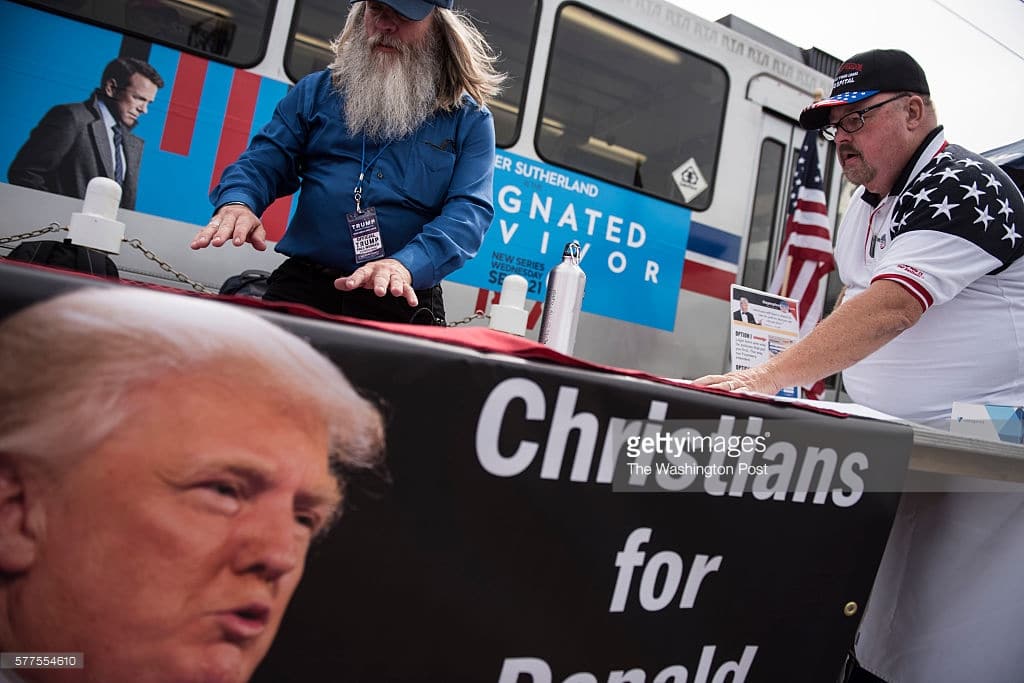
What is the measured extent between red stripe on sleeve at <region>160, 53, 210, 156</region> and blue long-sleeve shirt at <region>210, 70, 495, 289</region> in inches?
44.5

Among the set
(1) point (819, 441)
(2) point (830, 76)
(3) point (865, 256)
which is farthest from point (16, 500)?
(2) point (830, 76)

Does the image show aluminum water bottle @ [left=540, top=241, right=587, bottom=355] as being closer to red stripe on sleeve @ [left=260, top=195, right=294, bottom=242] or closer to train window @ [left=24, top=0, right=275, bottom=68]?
red stripe on sleeve @ [left=260, top=195, right=294, bottom=242]

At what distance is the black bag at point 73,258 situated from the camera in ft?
6.03

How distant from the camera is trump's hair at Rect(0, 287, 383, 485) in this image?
0.69 m

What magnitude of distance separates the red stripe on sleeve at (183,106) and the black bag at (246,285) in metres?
0.57

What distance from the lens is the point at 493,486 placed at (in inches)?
35.4

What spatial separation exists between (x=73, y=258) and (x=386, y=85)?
0.99 m

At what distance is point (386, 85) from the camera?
1.80 meters

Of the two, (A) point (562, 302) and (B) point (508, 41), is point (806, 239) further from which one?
(A) point (562, 302)

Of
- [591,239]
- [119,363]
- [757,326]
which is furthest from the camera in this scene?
[757,326]

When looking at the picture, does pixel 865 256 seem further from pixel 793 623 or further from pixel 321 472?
pixel 321 472

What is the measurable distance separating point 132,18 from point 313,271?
1.70m

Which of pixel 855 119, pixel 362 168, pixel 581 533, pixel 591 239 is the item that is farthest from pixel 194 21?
pixel 581 533

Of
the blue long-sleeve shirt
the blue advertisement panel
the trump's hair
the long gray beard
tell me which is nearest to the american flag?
the blue advertisement panel
